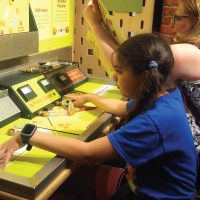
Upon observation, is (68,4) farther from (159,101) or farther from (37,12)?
(159,101)

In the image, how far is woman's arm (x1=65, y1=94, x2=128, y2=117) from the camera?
140 cm

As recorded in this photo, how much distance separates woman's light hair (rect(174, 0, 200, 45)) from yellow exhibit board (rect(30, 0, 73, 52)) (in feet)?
3.42

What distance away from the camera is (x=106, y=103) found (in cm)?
145

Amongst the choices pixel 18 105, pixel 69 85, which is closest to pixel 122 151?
pixel 18 105

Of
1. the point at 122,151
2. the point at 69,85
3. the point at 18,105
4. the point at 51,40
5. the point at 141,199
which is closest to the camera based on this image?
the point at 122,151

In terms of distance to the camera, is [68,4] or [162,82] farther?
[68,4]

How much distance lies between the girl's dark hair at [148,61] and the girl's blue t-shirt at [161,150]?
0.15 feet

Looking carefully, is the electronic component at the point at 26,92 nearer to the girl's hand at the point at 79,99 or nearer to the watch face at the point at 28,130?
the girl's hand at the point at 79,99

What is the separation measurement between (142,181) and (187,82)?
501mm

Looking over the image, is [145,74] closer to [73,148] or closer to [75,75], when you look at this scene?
[73,148]

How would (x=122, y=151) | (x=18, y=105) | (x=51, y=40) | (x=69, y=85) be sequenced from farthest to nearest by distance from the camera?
(x=51, y=40) < (x=69, y=85) < (x=18, y=105) < (x=122, y=151)

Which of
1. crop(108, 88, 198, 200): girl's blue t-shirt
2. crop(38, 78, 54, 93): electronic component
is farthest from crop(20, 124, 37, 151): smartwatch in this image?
crop(38, 78, 54, 93): electronic component

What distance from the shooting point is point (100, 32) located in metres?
1.40

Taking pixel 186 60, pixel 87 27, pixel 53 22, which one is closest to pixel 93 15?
pixel 186 60
